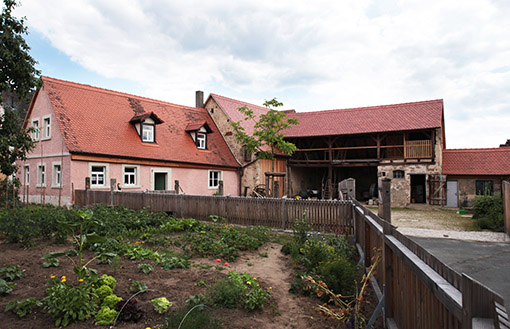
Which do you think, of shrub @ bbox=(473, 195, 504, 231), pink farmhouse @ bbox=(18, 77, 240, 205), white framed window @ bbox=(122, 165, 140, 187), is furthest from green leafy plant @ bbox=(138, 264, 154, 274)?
white framed window @ bbox=(122, 165, 140, 187)

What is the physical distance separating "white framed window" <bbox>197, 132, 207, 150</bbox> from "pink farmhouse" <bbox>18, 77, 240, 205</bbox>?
0.07 m

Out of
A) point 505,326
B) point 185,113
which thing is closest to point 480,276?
point 505,326

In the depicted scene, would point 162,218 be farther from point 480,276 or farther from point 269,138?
point 269,138

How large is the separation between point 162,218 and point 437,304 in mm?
9991

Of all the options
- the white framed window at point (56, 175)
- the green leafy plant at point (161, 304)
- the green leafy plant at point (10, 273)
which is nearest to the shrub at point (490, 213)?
the green leafy plant at point (161, 304)

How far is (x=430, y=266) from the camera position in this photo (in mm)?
2445

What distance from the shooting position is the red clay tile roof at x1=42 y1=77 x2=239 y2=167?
59.4 feet

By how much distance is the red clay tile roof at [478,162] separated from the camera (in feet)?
72.1

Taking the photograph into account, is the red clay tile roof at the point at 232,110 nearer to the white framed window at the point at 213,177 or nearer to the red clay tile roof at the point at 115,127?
the red clay tile roof at the point at 115,127

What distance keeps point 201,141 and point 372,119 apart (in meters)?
13.1

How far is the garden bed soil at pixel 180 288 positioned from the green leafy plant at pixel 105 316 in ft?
0.29

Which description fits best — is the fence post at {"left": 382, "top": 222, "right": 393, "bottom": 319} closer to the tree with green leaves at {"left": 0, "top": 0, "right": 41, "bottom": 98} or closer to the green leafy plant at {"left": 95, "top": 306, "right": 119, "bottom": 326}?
the green leafy plant at {"left": 95, "top": 306, "right": 119, "bottom": 326}

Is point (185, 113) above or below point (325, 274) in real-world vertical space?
above

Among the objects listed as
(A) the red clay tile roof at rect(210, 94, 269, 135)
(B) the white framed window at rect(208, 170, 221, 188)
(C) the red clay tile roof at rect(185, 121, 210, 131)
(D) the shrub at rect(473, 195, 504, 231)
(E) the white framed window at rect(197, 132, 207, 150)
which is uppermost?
(A) the red clay tile roof at rect(210, 94, 269, 135)
